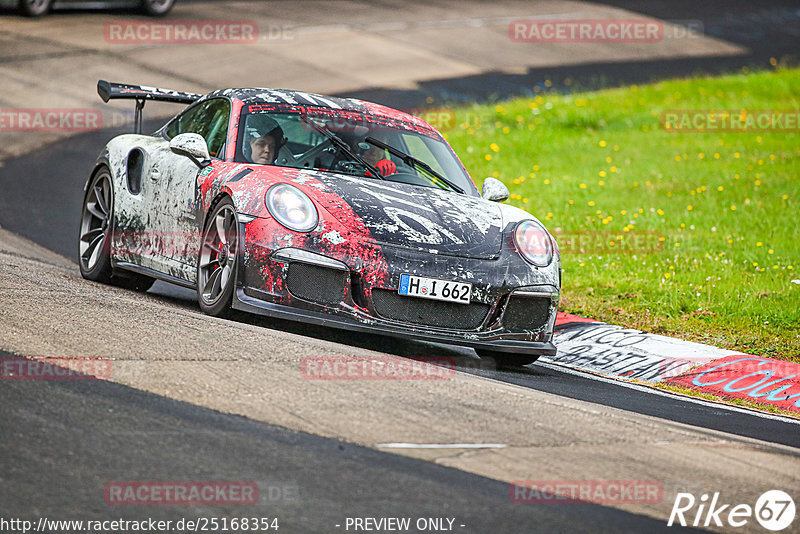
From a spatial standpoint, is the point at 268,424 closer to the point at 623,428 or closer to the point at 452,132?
the point at 623,428

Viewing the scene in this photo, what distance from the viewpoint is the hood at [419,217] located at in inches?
255

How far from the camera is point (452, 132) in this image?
16.8 m

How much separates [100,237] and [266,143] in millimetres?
1793

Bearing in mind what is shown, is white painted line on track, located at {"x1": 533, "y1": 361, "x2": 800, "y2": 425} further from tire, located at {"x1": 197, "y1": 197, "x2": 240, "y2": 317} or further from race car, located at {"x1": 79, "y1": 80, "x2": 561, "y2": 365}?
tire, located at {"x1": 197, "y1": 197, "x2": 240, "y2": 317}

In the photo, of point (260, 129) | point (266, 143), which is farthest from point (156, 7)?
point (266, 143)

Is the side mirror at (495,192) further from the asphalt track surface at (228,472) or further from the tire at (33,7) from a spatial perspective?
the tire at (33,7)

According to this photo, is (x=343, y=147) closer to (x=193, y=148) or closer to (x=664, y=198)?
(x=193, y=148)

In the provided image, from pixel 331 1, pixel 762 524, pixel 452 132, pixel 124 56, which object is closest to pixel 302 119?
pixel 762 524

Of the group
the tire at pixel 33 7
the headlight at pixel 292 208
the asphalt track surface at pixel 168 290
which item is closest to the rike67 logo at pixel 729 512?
the asphalt track surface at pixel 168 290

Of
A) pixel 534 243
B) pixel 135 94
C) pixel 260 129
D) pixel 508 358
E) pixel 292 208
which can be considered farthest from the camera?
pixel 135 94

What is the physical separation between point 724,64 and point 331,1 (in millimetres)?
8656

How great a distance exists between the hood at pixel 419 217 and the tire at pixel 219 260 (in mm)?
582

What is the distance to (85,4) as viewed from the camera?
21.1 meters

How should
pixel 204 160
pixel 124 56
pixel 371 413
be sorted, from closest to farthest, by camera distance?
1. pixel 371 413
2. pixel 204 160
3. pixel 124 56
